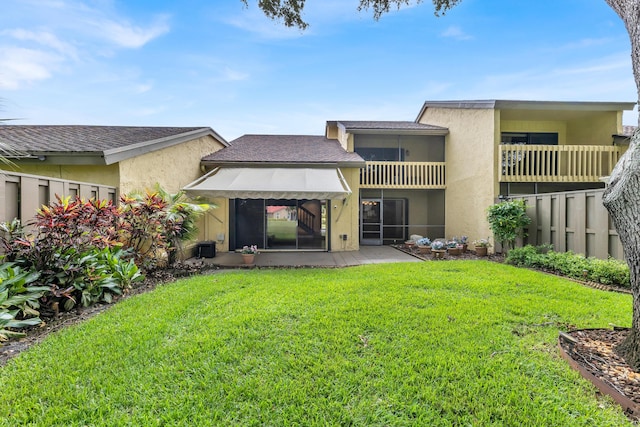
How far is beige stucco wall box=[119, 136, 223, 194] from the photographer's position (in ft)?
36.8

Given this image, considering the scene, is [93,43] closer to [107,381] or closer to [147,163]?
[147,163]

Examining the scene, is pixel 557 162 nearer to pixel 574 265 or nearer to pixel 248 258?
pixel 574 265

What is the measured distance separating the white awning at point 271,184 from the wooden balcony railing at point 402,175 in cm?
487

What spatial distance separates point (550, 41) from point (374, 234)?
16.8m

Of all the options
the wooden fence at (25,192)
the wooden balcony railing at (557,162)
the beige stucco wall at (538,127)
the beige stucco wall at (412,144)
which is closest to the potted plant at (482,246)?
the wooden balcony railing at (557,162)

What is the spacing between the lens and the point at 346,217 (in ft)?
56.7

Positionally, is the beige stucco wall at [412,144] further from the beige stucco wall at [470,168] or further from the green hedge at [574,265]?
the green hedge at [574,265]

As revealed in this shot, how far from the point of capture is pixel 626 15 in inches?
188

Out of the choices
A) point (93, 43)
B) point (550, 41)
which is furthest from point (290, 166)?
point (550, 41)

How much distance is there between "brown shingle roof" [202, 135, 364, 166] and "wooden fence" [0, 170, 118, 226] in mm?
9208

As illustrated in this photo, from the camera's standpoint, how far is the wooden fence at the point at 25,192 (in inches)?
260

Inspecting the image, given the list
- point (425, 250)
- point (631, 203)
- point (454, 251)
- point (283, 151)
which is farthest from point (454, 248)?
point (283, 151)

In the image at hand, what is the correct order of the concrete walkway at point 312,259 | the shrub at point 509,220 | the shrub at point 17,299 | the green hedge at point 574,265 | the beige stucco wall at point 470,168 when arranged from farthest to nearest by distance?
the beige stucco wall at point 470,168
the shrub at point 509,220
the concrete walkway at point 312,259
the green hedge at point 574,265
the shrub at point 17,299

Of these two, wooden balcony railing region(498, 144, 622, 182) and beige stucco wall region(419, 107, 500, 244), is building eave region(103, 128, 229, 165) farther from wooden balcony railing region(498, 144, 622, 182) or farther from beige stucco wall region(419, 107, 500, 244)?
wooden balcony railing region(498, 144, 622, 182)
